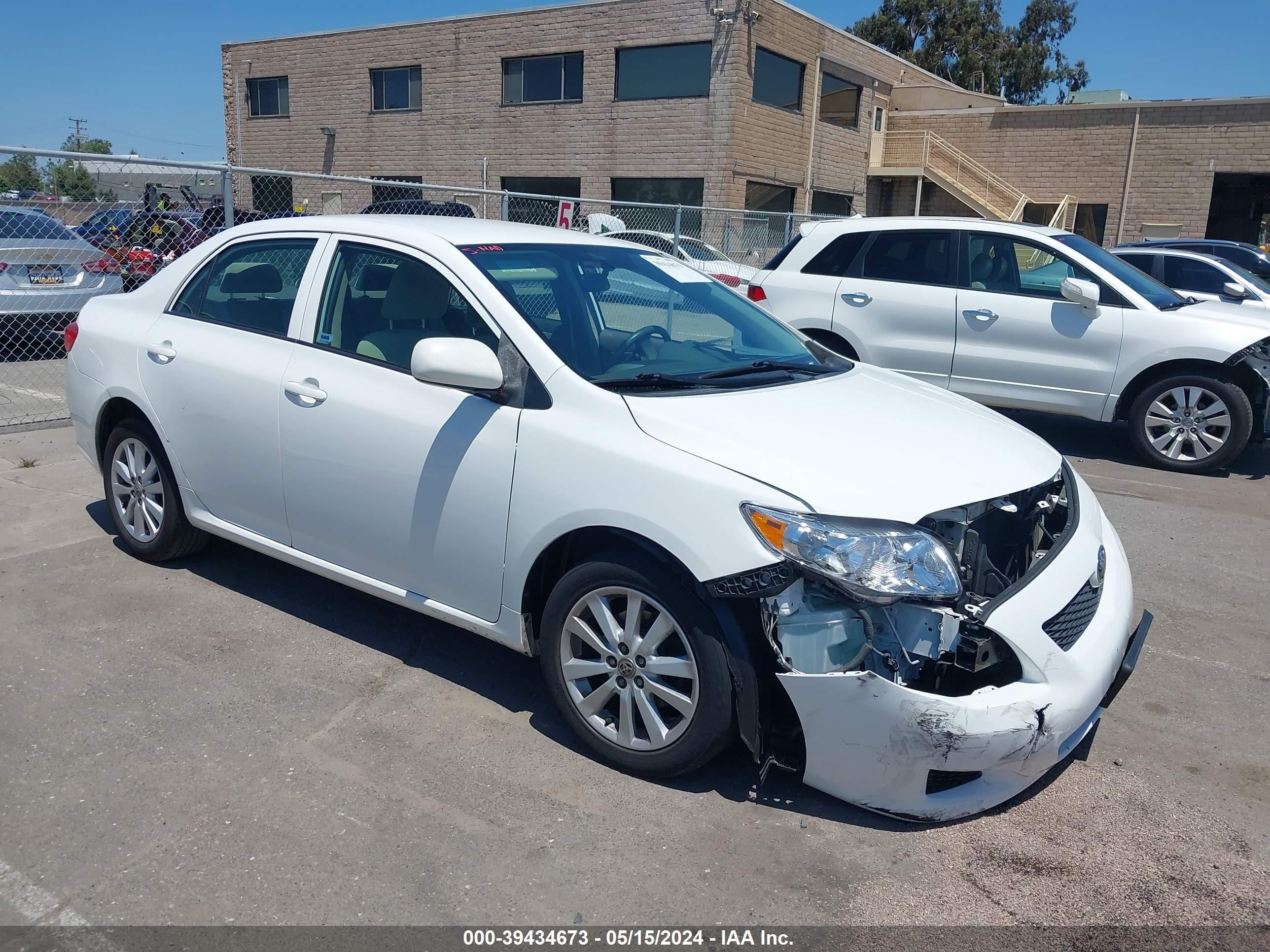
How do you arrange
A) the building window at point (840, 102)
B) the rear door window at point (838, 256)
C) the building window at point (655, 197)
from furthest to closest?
the building window at point (840, 102) < the building window at point (655, 197) < the rear door window at point (838, 256)

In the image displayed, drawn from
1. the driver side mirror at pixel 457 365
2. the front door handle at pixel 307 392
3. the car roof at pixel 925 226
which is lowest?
the front door handle at pixel 307 392

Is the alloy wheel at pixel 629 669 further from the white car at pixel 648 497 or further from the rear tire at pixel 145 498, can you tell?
the rear tire at pixel 145 498

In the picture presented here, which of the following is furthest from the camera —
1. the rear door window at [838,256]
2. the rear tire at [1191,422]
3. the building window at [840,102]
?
the building window at [840,102]

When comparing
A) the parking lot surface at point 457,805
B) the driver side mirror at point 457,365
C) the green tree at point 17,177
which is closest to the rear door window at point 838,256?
the parking lot surface at point 457,805

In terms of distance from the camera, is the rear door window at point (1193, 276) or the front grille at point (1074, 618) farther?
the rear door window at point (1193, 276)

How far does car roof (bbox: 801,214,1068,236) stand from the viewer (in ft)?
27.9

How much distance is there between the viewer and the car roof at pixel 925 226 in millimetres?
8500

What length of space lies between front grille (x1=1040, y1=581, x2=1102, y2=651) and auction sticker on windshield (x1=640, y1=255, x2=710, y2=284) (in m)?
2.20

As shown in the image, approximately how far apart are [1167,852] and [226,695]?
10.7ft

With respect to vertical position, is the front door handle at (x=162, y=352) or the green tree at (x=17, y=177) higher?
the green tree at (x=17, y=177)

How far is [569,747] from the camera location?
3576mm

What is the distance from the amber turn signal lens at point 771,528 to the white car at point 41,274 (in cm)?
920

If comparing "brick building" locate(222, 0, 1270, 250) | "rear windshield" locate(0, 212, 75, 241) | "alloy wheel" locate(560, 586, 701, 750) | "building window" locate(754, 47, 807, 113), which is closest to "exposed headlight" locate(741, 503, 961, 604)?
"alloy wheel" locate(560, 586, 701, 750)

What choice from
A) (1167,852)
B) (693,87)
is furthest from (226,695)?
(693,87)
